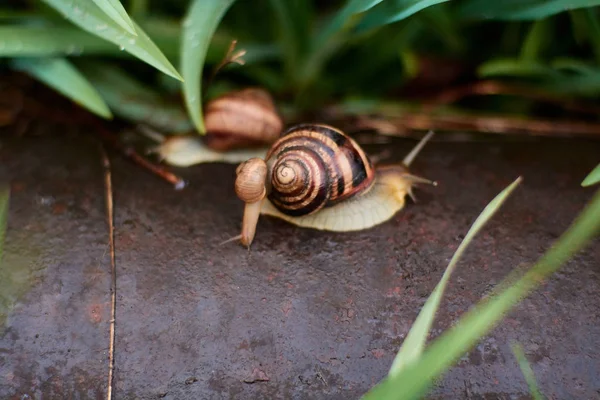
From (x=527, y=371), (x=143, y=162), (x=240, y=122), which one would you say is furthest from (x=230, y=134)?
(x=527, y=371)

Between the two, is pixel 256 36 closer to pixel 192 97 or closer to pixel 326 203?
pixel 192 97

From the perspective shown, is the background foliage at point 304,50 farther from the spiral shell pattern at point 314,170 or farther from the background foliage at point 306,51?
the spiral shell pattern at point 314,170

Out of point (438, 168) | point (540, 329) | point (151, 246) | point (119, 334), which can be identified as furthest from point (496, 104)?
point (119, 334)

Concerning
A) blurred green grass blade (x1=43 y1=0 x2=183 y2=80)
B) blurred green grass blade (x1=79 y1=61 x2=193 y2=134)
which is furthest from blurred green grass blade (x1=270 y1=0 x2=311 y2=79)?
blurred green grass blade (x1=43 y1=0 x2=183 y2=80)

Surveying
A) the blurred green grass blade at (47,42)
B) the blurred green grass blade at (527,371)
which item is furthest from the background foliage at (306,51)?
the blurred green grass blade at (527,371)

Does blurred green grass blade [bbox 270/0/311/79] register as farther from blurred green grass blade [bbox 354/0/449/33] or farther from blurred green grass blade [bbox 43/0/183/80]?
blurred green grass blade [bbox 43/0/183/80]

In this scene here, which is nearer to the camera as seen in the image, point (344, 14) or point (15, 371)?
point (15, 371)
